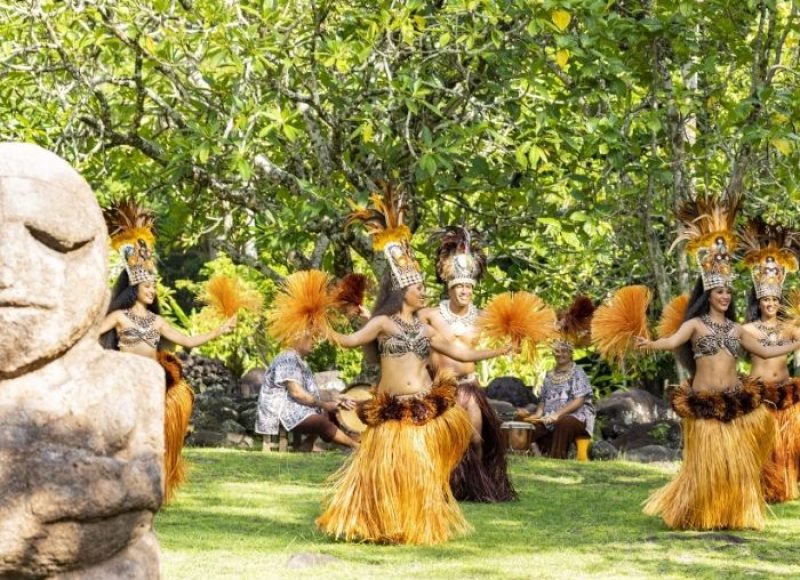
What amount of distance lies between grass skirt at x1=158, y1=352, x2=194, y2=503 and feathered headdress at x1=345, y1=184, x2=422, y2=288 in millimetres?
1510

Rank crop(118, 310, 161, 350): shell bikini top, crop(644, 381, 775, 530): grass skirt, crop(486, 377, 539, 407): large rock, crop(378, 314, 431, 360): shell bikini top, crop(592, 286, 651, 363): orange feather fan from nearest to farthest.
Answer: crop(378, 314, 431, 360): shell bikini top
crop(644, 381, 775, 530): grass skirt
crop(592, 286, 651, 363): orange feather fan
crop(118, 310, 161, 350): shell bikini top
crop(486, 377, 539, 407): large rock

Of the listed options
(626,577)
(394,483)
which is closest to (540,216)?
(394,483)

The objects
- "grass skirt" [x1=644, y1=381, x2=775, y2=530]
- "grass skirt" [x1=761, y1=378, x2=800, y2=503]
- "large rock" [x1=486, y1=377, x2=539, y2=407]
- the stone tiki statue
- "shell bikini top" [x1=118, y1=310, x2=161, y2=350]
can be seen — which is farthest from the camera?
"large rock" [x1=486, y1=377, x2=539, y2=407]

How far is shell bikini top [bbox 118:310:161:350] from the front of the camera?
828 centimetres

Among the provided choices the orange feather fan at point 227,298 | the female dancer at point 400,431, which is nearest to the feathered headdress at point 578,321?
the orange feather fan at point 227,298

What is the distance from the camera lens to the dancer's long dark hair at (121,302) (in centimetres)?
835

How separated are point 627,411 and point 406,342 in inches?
240

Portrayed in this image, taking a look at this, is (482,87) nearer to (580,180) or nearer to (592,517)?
(580,180)

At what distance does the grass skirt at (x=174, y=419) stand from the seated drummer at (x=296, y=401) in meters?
2.72

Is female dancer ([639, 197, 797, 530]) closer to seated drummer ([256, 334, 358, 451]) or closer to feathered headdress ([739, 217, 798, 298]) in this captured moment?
feathered headdress ([739, 217, 798, 298])

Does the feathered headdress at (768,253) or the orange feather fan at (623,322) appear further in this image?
the feathered headdress at (768,253)

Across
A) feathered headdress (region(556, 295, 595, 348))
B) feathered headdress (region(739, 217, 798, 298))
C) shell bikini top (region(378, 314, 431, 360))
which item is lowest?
shell bikini top (region(378, 314, 431, 360))

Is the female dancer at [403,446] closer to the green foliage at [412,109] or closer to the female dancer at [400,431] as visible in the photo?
the female dancer at [400,431]

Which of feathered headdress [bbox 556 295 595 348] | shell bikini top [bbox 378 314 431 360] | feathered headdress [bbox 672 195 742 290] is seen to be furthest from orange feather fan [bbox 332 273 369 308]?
feathered headdress [bbox 556 295 595 348]
